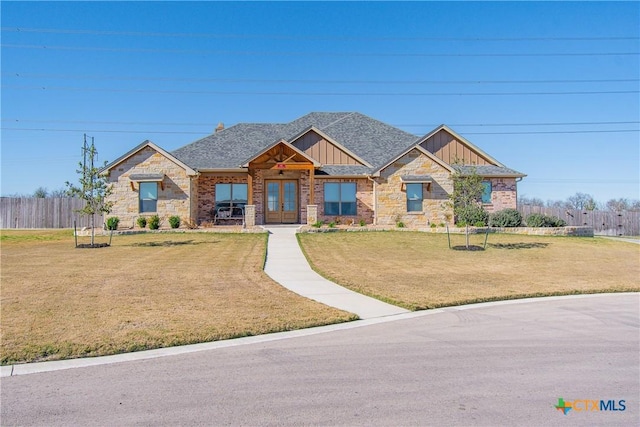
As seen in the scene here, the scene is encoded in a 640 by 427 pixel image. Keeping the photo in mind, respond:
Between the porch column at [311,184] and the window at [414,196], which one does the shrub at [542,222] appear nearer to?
the window at [414,196]

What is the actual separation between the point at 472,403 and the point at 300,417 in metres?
1.55

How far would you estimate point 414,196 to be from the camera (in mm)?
25469

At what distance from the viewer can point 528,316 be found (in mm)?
7961

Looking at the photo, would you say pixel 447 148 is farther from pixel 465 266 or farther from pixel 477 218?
pixel 465 266

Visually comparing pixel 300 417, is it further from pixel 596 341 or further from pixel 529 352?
pixel 596 341

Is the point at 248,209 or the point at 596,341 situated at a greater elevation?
the point at 248,209

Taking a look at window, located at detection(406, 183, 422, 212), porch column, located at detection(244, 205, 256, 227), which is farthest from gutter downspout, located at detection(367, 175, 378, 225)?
porch column, located at detection(244, 205, 256, 227)

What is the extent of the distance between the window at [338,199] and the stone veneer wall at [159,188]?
7293 mm

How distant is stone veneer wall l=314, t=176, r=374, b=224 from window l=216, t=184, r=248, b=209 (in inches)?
158

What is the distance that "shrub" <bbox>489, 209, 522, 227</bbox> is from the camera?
23609 mm

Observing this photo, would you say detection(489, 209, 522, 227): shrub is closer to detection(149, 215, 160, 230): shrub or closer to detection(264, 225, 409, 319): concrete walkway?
detection(264, 225, 409, 319): concrete walkway

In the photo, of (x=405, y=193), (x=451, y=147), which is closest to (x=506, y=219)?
(x=405, y=193)

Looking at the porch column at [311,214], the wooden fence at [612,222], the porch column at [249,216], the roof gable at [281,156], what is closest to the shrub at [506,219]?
the wooden fence at [612,222]

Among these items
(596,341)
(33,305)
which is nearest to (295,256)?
(33,305)
